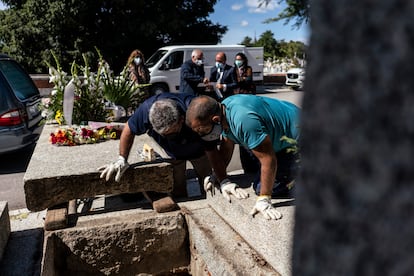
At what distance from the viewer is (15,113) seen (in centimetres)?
565

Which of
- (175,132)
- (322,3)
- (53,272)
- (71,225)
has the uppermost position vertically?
(322,3)

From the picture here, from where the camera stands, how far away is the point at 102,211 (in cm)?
342

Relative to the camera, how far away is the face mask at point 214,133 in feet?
9.34

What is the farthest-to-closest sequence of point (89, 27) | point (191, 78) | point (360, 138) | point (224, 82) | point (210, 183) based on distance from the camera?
point (89, 27) → point (224, 82) → point (191, 78) → point (210, 183) → point (360, 138)

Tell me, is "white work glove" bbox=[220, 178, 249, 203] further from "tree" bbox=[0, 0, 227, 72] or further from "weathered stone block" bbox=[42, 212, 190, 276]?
"tree" bbox=[0, 0, 227, 72]

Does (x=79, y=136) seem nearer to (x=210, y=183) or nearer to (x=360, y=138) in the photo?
(x=210, y=183)

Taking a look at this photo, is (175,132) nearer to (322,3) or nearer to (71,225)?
(71,225)

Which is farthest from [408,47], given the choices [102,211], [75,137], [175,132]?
[75,137]

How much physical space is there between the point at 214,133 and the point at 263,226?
0.74 meters

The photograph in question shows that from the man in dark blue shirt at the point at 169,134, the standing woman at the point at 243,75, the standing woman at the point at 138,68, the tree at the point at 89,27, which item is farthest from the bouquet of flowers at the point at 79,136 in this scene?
the tree at the point at 89,27

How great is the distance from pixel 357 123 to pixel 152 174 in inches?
117

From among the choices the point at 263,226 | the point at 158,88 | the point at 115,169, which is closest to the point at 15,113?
the point at 115,169

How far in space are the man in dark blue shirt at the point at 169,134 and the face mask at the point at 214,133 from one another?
0.21 m

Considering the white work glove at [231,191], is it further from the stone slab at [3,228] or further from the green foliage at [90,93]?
the green foliage at [90,93]
